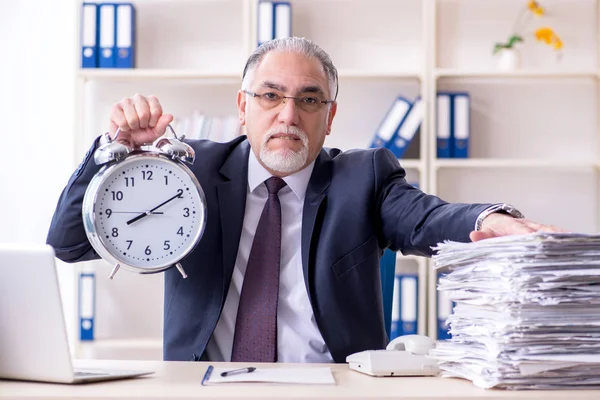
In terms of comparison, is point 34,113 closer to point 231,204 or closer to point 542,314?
point 231,204

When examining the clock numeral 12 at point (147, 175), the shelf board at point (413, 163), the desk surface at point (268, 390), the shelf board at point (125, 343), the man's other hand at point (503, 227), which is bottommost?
the shelf board at point (125, 343)

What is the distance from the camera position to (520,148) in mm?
3850

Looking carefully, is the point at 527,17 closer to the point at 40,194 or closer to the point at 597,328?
the point at 40,194

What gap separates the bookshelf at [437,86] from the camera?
3836mm

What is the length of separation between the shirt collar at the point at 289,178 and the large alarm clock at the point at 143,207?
1.37 feet

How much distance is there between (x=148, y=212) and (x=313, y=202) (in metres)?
0.49

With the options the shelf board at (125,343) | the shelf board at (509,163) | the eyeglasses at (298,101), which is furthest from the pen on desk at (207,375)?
the shelf board at (509,163)

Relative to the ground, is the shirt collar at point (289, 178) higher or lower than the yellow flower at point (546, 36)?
lower

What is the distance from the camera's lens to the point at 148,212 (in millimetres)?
1514

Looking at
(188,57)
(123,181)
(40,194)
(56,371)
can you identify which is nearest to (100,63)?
(188,57)

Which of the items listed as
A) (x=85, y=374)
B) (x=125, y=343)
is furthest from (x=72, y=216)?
(x=125, y=343)

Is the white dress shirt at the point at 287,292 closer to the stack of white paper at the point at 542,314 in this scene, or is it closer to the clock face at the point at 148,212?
the clock face at the point at 148,212

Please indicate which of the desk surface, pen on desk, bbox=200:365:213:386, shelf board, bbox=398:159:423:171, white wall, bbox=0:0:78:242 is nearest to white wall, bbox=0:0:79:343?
white wall, bbox=0:0:78:242

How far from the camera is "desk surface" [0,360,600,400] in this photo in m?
1.03
